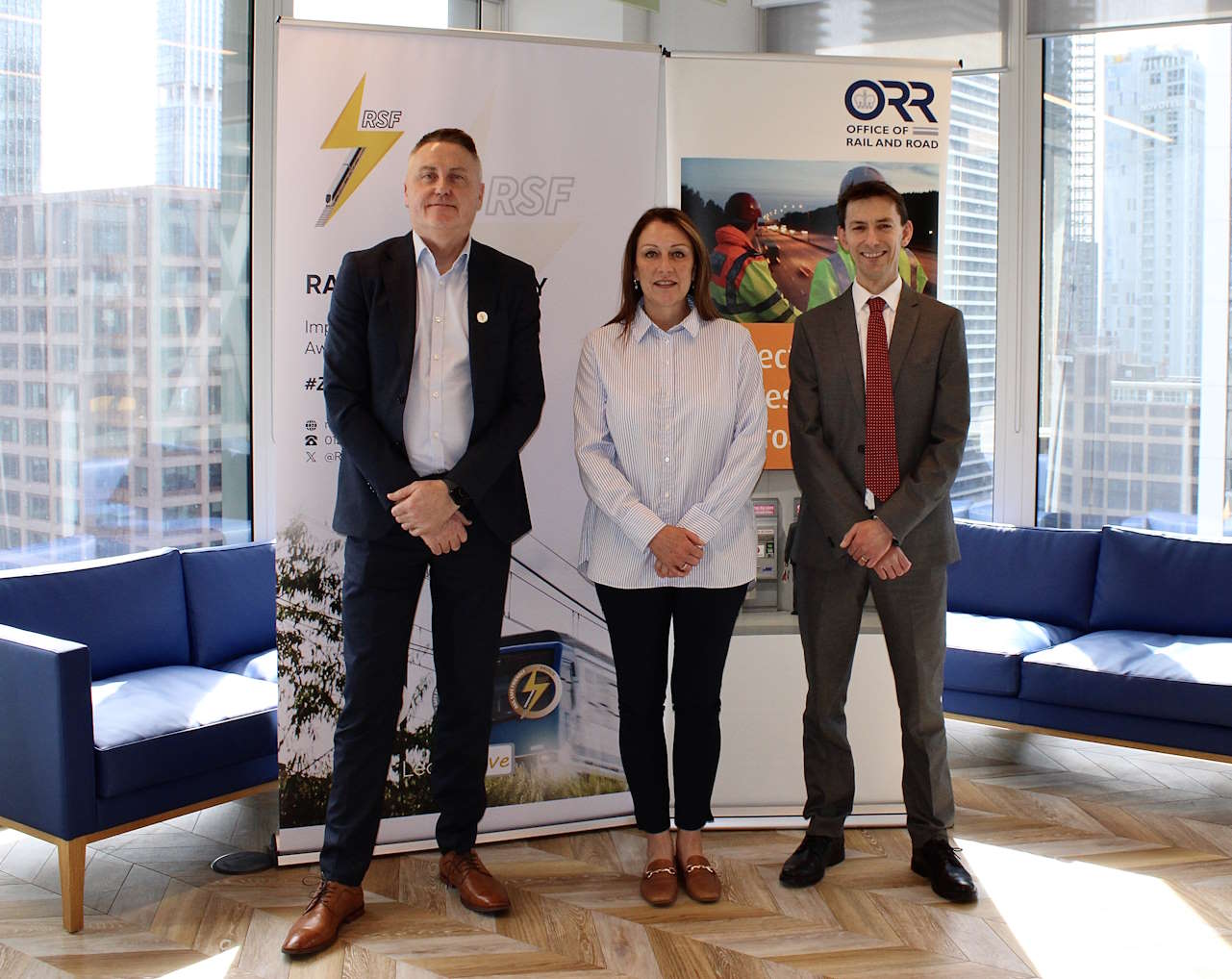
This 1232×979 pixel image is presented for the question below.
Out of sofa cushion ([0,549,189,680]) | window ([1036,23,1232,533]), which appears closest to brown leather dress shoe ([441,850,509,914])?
sofa cushion ([0,549,189,680])

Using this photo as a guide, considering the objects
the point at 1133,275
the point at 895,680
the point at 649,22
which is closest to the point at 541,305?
the point at 895,680

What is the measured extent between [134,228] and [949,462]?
3.07m

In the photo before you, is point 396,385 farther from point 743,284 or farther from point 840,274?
point 840,274

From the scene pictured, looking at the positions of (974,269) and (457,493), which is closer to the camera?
(457,493)

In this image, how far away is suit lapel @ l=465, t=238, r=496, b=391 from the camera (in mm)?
3088

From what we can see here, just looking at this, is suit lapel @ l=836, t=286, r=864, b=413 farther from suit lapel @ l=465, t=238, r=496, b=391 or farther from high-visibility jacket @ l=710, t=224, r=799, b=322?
suit lapel @ l=465, t=238, r=496, b=391

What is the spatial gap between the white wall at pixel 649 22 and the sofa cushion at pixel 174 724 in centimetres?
319

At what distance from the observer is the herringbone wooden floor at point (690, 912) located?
295cm

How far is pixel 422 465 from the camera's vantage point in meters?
3.10

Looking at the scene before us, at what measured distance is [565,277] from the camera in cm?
364

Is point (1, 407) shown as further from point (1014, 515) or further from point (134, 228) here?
point (1014, 515)

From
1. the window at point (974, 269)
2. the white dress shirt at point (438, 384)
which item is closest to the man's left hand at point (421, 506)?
the white dress shirt at point (438, 384)

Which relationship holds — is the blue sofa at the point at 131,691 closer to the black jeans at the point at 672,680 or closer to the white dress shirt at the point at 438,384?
the white dress shirt at the point at 438,384

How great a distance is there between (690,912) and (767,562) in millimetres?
1169
